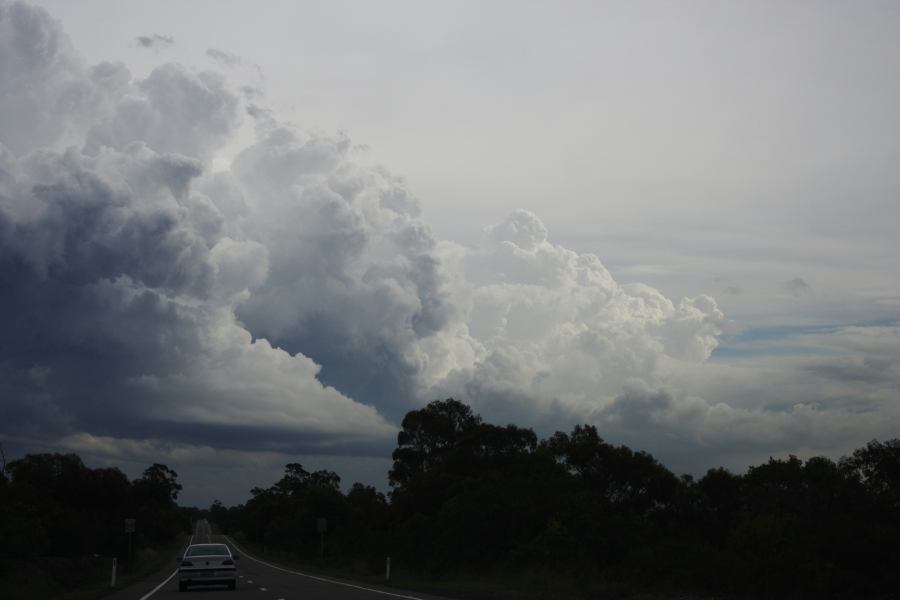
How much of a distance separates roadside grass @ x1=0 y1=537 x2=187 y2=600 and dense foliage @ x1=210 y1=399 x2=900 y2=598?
14.6 metres

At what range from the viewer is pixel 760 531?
4709cm

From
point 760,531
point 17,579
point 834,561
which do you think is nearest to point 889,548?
point 834,561

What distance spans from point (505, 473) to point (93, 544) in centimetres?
3323

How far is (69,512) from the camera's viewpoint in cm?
7444

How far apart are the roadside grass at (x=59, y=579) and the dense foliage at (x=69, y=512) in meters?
0.64

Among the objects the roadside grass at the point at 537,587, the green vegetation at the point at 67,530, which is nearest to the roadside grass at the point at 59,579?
the green vegetation at the point at 67,530

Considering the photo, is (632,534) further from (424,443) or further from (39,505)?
(424,443)

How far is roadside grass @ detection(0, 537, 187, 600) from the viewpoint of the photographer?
31.0 meters

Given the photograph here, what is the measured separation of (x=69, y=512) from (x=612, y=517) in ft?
150

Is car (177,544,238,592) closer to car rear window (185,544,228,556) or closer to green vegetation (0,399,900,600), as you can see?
car rear window (185,544,228,556)

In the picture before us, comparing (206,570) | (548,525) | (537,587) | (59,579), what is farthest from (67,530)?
(537,587)

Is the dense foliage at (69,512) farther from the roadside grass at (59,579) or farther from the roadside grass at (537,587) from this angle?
the roadside grass at (537,587)

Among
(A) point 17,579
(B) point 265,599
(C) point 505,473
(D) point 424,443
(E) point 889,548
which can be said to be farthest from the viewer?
(D) point 424,443

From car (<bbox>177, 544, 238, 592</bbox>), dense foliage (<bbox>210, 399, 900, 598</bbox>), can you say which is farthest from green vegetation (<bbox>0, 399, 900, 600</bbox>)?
car (<bbox>177, 544, 238, 592</bbox>)
